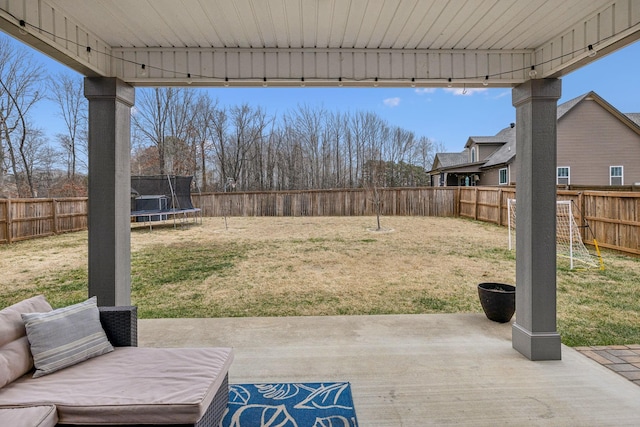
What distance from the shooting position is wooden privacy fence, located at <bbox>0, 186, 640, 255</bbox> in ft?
23.6

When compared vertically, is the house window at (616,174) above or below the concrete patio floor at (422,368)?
above

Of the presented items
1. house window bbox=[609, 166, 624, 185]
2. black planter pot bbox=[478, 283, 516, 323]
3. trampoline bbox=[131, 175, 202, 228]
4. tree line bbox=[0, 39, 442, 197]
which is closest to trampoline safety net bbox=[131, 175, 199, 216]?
trampoline bbox=[131, 175, 202, 228]

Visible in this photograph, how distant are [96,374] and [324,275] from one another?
16.3ft

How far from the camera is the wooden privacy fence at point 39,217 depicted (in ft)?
28.5

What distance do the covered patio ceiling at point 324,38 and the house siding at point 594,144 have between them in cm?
1249

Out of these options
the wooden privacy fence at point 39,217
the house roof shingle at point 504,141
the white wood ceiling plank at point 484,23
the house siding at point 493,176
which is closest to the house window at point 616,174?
the house roof shingle at point 504,141

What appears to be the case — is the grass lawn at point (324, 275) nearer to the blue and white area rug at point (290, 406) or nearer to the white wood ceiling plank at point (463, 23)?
the blue and white area rug at point (290, 406)

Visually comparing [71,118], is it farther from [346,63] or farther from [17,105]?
[346,63]

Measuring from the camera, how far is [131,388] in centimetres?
166

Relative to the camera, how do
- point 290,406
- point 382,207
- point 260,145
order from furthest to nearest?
1. point 260,145
2. point 382,207
3. point 290,406

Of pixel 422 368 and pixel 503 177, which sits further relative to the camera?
pixel 503 177

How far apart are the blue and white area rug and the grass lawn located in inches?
97.8

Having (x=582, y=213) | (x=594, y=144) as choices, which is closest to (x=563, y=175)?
(x=594, y=144)

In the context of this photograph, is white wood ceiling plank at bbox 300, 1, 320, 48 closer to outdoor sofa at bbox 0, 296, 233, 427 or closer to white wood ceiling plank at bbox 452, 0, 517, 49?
white wood ceiling plank at bbox 452, 0, 517, 49
